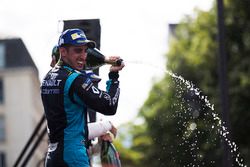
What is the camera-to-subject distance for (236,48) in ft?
127

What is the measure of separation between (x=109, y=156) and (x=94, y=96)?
1753mm

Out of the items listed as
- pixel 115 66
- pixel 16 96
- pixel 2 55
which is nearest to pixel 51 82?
pixel 115 66

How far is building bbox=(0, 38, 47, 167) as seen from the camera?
8912cm

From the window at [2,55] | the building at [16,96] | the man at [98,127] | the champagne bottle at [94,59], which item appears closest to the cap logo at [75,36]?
the champagne bottle at [94,59]

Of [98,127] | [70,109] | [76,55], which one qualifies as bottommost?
[98,127]

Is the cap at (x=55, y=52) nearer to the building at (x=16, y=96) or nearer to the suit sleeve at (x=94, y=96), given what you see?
the suit sleeve at (x=94, y=96)

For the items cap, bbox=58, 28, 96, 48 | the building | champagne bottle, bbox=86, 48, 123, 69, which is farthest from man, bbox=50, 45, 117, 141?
the building

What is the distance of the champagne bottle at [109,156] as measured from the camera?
29.7ft

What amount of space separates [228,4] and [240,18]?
0.85 meters

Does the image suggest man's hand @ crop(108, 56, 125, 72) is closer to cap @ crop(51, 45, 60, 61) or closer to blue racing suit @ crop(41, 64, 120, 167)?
blue racing suit @ crop(41, 64, 120, 167)

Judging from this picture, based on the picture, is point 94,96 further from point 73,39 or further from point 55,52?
point 55,52

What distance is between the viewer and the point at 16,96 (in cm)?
9281

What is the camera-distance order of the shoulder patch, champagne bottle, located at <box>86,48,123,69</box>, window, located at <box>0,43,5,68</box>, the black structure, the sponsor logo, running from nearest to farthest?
the shoulder patch → the sponsor logo → champagne bottle, located at <box>86,48,123,69</box> → the black structure → window, located at <box>0,43,5,68</box>

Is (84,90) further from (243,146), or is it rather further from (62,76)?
(243,146)
